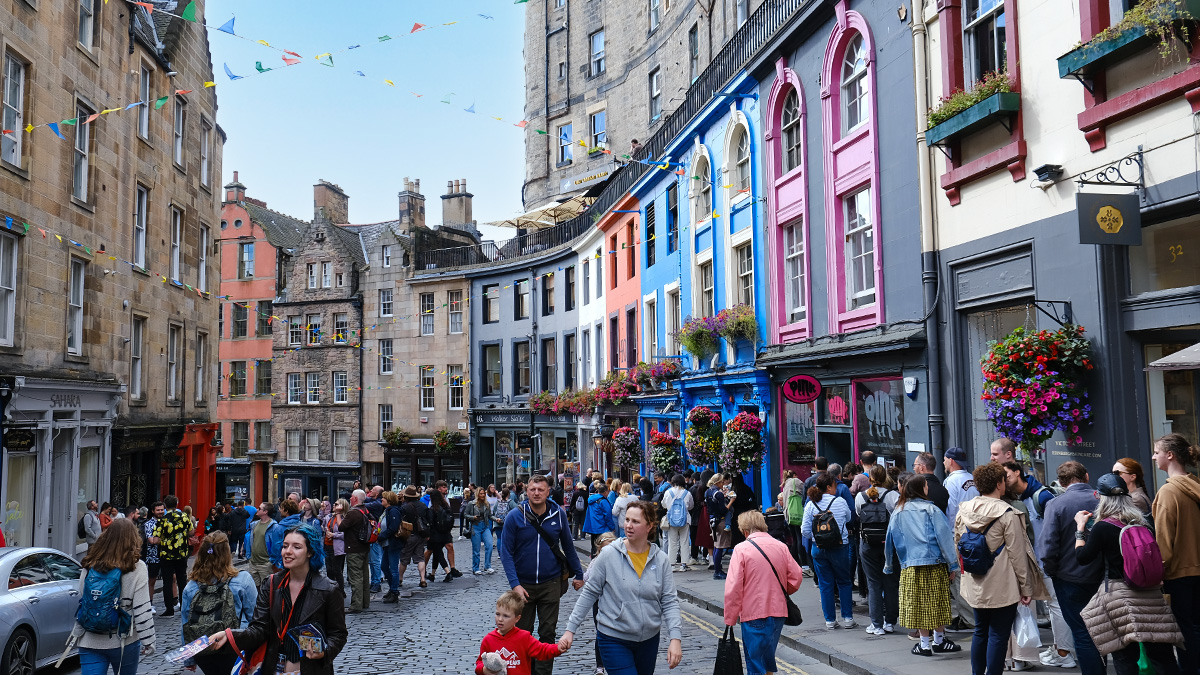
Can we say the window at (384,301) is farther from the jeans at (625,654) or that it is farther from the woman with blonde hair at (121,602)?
the jeans at (625,654)

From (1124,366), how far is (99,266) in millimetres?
19127

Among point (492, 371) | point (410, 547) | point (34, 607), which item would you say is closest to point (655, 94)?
point (492, 371)

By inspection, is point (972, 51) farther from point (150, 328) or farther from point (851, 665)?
point (150, 328)

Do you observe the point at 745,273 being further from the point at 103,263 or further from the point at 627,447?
the point at 103,263

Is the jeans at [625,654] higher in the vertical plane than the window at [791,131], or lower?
lower

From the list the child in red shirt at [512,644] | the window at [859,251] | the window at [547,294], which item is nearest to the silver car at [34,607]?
the child in red shirt at [512,644]

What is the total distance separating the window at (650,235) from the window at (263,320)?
23.5 metres

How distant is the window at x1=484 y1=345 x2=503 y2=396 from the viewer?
40.5 metres

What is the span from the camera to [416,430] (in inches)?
1642

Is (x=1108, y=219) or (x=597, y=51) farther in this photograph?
(x=597, y=51)

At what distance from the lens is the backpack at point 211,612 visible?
687 centimetres

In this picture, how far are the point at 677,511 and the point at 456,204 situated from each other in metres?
34.9

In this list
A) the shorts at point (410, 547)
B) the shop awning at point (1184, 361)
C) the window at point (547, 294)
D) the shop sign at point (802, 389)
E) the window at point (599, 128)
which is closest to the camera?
the shop awning at point (1184, 361)

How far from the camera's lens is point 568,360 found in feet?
121
